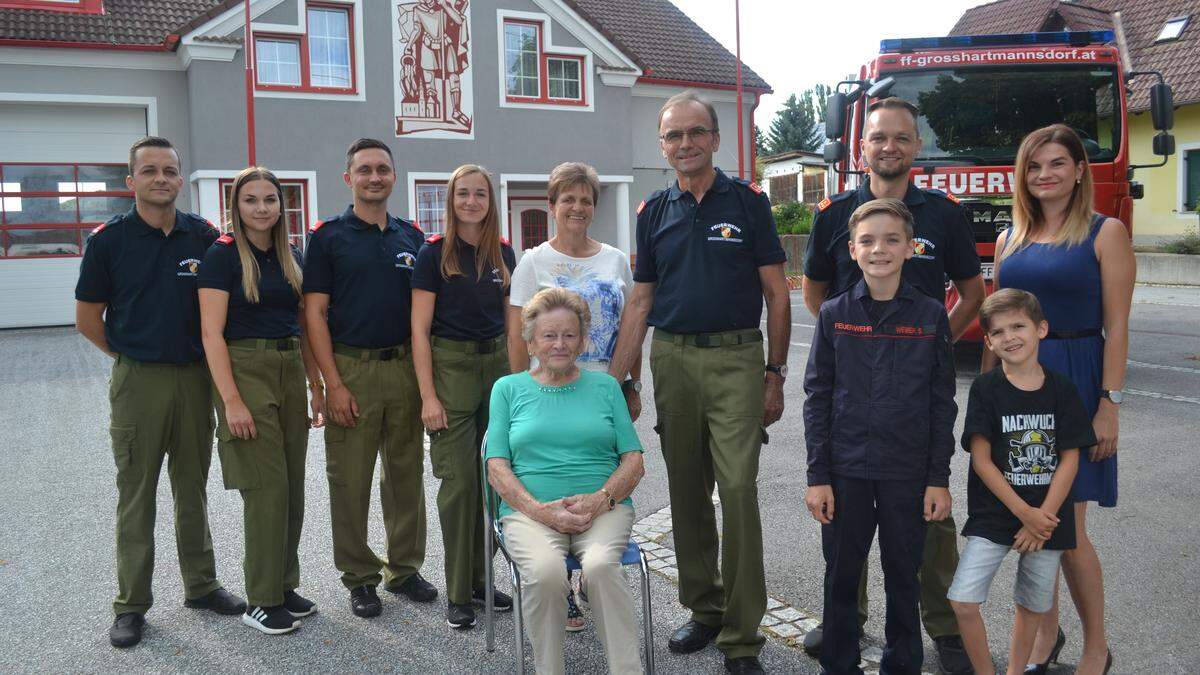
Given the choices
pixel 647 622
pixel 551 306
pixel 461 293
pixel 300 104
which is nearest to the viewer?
pixel 647 622

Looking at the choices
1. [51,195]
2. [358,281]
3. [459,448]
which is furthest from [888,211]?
[51,195]

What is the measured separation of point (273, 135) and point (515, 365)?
16027mm

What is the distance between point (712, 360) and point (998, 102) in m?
7.05

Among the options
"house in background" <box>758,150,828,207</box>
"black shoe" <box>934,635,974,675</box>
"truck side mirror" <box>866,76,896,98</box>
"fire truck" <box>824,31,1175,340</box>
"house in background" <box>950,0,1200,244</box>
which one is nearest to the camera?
"black shoe" <box>934,635,974,675</box>

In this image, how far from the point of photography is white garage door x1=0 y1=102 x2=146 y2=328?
17375 mm

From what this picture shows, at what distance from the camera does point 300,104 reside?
61.8 ft

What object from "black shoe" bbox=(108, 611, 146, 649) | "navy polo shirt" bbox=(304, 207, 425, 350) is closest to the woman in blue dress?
"navy polo shirt" bbox=(304, 207, 425, 350)

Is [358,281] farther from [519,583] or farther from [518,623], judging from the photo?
[518,623]

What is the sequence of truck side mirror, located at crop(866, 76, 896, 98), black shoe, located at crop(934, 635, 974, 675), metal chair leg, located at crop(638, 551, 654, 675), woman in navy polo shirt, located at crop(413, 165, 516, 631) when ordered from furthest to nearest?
truck side mirror, located at crop(866, 76, 896, 98), woman in navy polo shirt, located at crop(413, 165, 516, 631), black shoe, located at crop(934, 635, 974, 675), metal chair leg, located at crop(638, 551, 654, 675)

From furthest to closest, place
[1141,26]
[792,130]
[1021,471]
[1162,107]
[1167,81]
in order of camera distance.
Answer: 1. [792,130]
2. [1141,26]
3. [1167,81]
4. [1162,107]
5. [1021,471]

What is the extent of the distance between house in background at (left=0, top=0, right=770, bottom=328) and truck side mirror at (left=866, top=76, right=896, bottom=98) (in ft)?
24.2

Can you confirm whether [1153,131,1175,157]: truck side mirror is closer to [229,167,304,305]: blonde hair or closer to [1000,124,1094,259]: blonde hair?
[1000,124,1094,259]: blonde hair

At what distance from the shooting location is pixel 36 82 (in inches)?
682

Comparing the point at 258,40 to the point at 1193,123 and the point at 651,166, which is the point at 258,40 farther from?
the point at 1193,123
